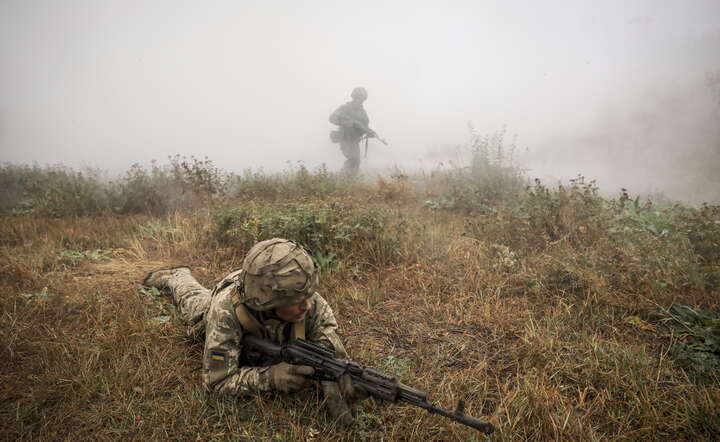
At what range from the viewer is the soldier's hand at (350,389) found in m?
1.92

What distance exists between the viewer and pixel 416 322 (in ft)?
9.84

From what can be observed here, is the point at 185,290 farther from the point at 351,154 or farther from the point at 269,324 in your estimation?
the point at 351,154

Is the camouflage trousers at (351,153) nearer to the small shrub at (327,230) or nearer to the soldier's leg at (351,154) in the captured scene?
the soldier's leg at (351,154)

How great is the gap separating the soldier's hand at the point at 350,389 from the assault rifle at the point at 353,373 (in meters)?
0.02

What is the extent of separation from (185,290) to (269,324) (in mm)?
1220

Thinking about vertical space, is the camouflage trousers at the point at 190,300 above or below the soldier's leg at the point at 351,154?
below

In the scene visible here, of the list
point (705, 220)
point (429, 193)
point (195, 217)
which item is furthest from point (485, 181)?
point (195, 217)

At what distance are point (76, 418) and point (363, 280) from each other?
2480 mm

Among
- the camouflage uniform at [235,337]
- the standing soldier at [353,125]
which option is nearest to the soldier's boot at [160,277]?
the camouflage uniform at [235,337]

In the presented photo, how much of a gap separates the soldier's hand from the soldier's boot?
237 centimetres

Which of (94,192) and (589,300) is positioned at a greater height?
(94,192)

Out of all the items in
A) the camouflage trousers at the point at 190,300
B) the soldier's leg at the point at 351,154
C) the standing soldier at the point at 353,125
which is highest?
the standing soldier at the point at 353,125

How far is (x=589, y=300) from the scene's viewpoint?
9.77 feet

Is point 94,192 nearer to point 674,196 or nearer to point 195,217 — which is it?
A: point 195,217
